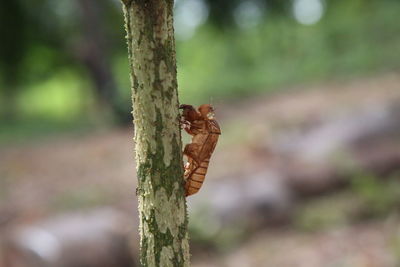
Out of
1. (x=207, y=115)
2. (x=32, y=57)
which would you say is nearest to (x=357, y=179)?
(x=207, y=115)

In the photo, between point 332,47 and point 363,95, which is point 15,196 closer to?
point 363,95

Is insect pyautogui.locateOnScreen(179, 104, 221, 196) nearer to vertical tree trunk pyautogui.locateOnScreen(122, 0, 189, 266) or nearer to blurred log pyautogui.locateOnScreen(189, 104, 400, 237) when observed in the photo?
vertical tree trunk pyautogui.locateOnScreen(122, 0, 189, 266)

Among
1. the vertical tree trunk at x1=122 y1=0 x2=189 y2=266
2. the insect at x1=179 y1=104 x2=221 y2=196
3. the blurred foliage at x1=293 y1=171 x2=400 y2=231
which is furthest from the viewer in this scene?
the blurred foliage at x1=293 y1=171 x2=400 y2=231

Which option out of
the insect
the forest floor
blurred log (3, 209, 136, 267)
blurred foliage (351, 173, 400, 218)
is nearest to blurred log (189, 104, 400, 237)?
the forest floor

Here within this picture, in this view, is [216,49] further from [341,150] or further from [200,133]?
[200,133]

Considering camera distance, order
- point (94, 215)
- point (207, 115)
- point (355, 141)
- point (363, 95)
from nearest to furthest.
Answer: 1. point (207, 115)
2. point (94, 215)
3. point (355, 141)
4. point (363, 95)

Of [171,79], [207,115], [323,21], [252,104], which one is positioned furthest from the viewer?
[323,21]

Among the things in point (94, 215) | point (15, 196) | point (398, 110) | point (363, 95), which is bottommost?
point (94, 215)

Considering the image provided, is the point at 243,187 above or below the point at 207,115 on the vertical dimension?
above
